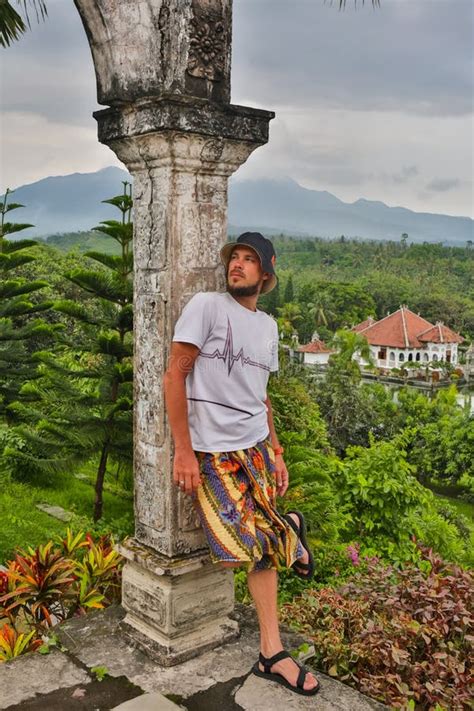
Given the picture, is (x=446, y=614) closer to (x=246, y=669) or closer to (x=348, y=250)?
(x=246, y=669)

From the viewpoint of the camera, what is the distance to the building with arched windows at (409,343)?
38.2 metres

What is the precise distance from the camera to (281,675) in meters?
2.44

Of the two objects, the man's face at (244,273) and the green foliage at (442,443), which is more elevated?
the man's face at (244,273)

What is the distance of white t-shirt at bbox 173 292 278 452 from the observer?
7.93 feet

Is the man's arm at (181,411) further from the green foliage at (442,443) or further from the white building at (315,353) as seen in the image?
the white building at (315,353)

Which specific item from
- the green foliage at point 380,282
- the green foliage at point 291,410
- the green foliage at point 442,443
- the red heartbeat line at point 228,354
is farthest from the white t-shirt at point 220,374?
the green foliage at point 380,282

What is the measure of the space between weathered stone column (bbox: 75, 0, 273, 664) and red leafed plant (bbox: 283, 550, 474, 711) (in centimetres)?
41

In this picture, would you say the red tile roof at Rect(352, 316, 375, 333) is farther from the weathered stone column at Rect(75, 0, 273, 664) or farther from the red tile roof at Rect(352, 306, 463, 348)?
the weathered stone column at Rect(75, 0, 273, 664)

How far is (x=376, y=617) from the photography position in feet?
9.57

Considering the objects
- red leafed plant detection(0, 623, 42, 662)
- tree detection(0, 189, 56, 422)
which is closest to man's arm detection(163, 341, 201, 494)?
red leafed plant detection(0, 623, 42, 662)

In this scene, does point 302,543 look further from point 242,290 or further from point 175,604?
point 242,290

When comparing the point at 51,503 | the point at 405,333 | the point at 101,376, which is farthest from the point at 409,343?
the point at 101,376

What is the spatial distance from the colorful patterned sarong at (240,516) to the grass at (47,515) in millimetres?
2702

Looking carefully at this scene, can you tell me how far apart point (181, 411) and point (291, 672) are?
0.95 meters
